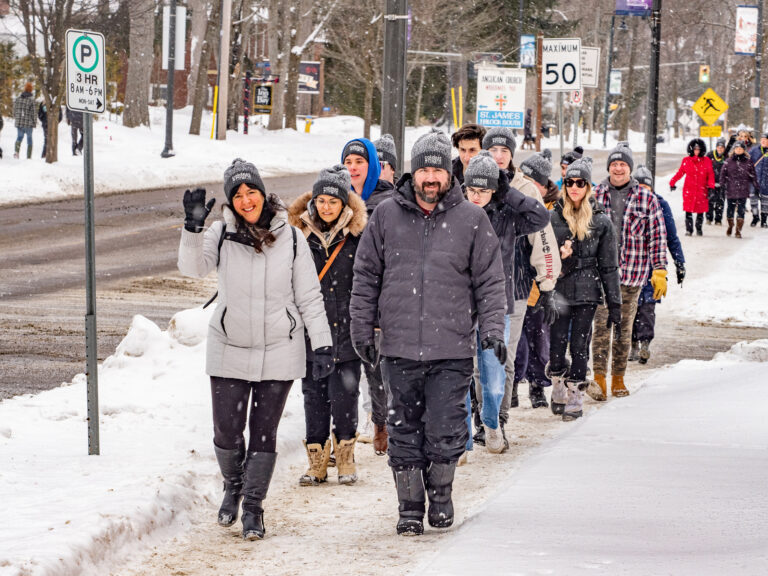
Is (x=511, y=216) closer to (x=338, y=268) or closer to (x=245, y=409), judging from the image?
(x=338, y=268)

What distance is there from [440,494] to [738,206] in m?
18.2

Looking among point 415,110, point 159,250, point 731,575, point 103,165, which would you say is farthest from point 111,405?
point 415,110

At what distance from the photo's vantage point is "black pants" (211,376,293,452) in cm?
543

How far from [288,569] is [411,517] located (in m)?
0.69

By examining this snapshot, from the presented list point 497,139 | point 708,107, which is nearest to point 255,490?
point 497,139

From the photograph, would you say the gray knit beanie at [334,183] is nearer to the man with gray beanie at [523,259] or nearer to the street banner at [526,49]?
the man with gray beanie at [523,259]

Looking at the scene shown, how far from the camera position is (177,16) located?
3322cm

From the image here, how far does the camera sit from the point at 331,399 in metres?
6.35

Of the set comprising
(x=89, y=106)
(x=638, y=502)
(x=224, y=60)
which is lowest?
(x=638, y=502)

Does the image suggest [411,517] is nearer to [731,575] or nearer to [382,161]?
[731,575]

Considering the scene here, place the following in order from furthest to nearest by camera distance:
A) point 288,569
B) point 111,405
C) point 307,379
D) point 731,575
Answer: point 111,405 → point 307,379 → point 288,569 → point 731,575

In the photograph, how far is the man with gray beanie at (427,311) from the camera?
5344 millimetres

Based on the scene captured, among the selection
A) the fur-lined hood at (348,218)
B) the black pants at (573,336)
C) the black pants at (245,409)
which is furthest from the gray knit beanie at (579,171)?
the black pants at (245,409)

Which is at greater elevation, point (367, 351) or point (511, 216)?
point (511, 216)
